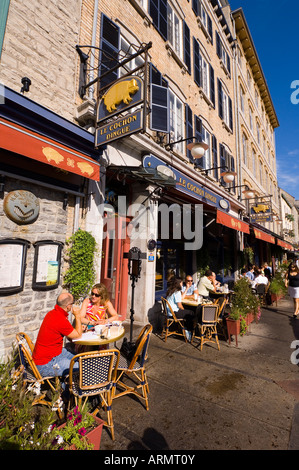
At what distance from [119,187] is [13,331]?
4427mm

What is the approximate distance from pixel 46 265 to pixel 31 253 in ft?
1.14

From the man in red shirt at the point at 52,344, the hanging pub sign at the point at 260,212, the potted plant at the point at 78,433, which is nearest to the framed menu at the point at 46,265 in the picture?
the man in red shirt at the point at 52,344

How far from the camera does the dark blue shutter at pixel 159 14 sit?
8.11 meters

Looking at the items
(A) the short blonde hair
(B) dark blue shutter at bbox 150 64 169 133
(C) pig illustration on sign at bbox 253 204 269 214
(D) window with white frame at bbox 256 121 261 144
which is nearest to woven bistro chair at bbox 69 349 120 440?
(A) the short blonde hair

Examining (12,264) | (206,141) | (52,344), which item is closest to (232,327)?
(52,344)

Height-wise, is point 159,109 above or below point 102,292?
above

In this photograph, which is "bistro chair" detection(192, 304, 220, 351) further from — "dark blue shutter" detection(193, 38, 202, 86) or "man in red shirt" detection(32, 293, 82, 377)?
"dark blue shutter" detection(193, 38, 202, 86)

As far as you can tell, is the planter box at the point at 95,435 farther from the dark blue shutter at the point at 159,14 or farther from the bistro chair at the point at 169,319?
the dark blue shutter at the point at 159,14

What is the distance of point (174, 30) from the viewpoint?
9.48 m

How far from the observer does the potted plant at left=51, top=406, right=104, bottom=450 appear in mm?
1964

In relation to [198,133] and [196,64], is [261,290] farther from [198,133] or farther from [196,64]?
[196,64]

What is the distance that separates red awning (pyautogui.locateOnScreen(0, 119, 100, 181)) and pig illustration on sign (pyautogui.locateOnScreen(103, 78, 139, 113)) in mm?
1174
